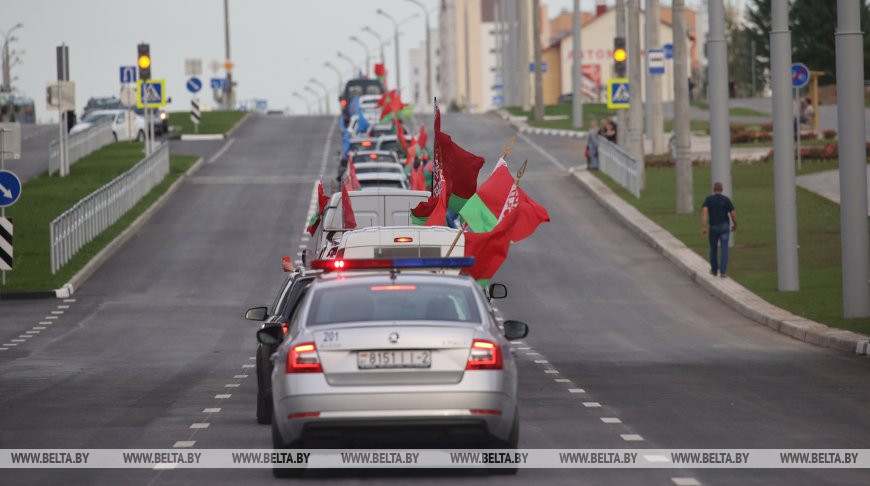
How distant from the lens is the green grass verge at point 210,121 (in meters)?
75.8

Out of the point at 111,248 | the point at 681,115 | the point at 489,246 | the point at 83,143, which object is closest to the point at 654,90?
the point at 681,115

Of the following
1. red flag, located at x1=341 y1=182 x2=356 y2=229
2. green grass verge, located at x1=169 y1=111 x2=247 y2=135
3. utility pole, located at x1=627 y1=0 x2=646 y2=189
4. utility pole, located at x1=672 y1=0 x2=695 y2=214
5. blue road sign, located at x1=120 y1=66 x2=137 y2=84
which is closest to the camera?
red flag, located at x1=341 y1=182 x2=356 y2=229

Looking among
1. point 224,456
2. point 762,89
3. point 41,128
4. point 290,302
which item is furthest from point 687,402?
point 762,89

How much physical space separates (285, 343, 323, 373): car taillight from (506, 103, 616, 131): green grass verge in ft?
205

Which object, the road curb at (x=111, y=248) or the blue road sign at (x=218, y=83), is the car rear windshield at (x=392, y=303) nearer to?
the road curb at (x=111, y=248)

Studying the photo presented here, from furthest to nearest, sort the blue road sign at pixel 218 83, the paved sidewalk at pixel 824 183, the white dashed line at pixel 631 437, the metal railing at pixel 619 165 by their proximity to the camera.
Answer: the blue road sign at pixel 218 83 < the metal railing at pixel 619 165 < the paved sidewalk at pixel 824 183 < the white dashed line at pixel 631 437

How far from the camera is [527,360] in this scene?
72.1 feet

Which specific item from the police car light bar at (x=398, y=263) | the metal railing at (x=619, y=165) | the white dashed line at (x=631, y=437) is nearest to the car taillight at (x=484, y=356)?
the police car light bar at (x=398, y=263)

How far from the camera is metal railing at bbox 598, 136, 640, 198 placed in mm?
46875

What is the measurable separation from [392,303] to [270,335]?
1866 mm

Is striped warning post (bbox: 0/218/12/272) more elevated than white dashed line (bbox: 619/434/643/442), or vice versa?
striped warning post (bbox: 0/218/12/272)

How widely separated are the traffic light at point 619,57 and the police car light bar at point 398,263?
106ft

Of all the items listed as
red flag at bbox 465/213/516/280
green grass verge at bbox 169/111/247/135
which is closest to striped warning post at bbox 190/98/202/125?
green grass verge at bbox 169/111/247/135

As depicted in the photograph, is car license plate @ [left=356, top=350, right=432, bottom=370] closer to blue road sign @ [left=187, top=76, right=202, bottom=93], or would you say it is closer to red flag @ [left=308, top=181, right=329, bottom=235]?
red flag @ [left=308, top=181, right=329, bottom=235]
